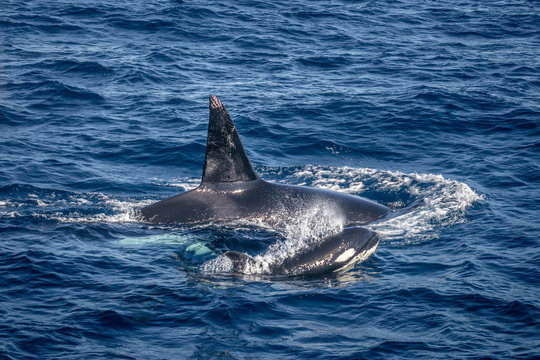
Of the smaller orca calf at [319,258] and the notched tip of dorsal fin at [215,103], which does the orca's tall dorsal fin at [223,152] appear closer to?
the notched tip of dorsal fin at [215,103]

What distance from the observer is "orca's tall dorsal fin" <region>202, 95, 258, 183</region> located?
51.9 ft

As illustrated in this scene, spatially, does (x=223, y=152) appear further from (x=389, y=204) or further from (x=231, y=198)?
(x=389, y=204)

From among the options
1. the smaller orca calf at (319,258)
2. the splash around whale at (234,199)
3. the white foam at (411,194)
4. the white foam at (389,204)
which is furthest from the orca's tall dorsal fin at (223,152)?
the white foam at (411,194)

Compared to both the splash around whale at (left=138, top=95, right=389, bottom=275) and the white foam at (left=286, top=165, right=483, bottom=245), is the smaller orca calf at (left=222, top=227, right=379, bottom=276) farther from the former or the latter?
the white foam at (left=286, top=165, right=483, bottom=245)

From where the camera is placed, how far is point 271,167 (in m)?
22.0

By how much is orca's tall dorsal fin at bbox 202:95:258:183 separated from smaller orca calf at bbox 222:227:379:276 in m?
3.24

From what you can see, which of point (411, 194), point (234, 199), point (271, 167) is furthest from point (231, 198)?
point (411, 194)

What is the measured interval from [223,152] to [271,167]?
586 cm

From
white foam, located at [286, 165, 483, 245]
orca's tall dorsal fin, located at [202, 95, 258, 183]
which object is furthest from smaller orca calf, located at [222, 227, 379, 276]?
orca's tall dorsal fin, located at [202, 95, 258, 183]

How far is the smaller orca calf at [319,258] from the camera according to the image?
13.7 m

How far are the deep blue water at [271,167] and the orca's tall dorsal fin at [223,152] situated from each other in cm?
149

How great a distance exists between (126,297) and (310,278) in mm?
3613

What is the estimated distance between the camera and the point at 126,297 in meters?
12.8

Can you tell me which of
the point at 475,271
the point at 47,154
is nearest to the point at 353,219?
the point at 475,271
